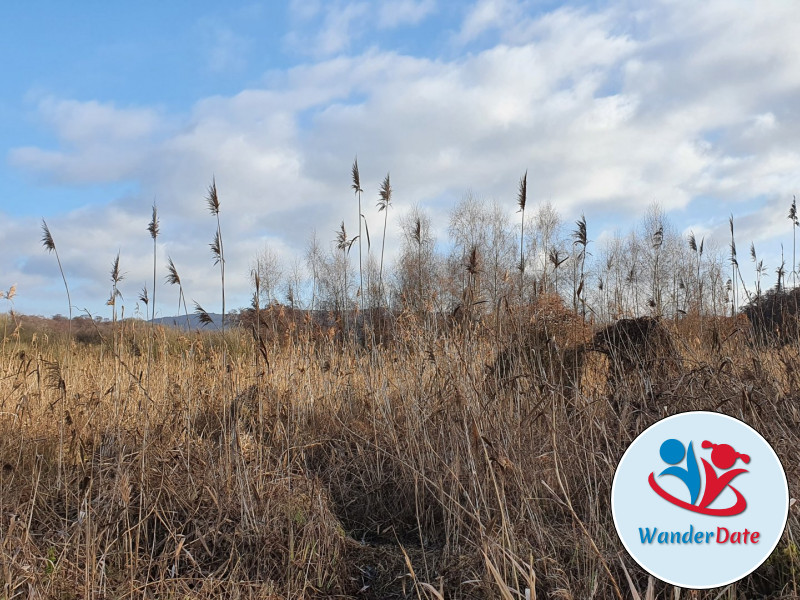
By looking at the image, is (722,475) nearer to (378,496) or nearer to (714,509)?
(714,509)

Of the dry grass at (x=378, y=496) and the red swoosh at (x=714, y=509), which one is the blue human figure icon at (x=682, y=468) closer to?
the red swoosh at (x=714, y=509)

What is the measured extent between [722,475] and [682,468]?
0.11 meters

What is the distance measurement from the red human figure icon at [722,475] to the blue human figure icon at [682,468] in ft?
0.08

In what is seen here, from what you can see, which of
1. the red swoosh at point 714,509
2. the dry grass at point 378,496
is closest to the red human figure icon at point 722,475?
the red swoosh at point 714,509

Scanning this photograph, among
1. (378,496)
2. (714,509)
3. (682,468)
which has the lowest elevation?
(378,496)

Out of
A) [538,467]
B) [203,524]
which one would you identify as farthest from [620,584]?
[203,524]

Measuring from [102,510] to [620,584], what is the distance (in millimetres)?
2429

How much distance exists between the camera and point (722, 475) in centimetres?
163

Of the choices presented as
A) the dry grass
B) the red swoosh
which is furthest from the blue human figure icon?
the dry grass

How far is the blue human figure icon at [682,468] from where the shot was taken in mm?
1637

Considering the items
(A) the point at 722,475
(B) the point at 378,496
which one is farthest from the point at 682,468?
(B) the point at 378,496

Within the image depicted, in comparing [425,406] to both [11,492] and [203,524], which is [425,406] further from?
[11,492]

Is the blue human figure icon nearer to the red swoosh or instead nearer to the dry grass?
the red swoosh

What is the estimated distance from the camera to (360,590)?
2730 mm
